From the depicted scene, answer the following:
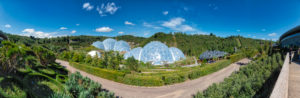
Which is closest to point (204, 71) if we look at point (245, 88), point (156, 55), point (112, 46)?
point (245, 88)

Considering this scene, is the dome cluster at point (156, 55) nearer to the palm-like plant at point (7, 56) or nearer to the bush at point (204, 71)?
the bush at point (204, 71)

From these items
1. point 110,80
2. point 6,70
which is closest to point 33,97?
point 6,70

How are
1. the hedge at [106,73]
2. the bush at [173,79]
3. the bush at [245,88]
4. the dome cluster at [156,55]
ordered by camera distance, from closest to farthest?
the bush at [245,88], the bush at [173,79], the hedge at [106,73], the dome cluster at [156,55]

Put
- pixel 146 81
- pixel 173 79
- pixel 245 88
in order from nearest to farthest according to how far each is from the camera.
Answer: pixel 245 88 → pixel 146 81 → pixel 173 79

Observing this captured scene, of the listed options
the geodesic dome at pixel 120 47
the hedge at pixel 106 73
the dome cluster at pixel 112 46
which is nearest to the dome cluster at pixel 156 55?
the hedge at pixel 106 73

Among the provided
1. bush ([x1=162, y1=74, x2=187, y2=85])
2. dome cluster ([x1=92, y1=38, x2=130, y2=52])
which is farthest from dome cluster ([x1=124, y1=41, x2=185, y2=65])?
dome cluster ([x1=92, y1=38, x2=130, y2=52])

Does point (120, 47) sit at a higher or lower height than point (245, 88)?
higher

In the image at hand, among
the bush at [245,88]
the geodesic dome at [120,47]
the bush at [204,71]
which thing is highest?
the geodesic dome at [120,47]

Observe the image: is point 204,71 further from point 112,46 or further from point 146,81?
point 112,46

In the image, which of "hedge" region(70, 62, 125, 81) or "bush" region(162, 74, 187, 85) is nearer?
"bush" region(162, 74, 187, 85)

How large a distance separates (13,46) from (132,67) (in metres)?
12.6

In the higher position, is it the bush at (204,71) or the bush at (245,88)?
the bush at (245,88)

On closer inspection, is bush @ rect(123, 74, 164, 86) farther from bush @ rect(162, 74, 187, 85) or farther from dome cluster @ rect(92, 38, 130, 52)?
dome cluster @ rect(92, 38, 130, 52)

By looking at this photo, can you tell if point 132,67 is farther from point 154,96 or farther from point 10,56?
point 10,56
